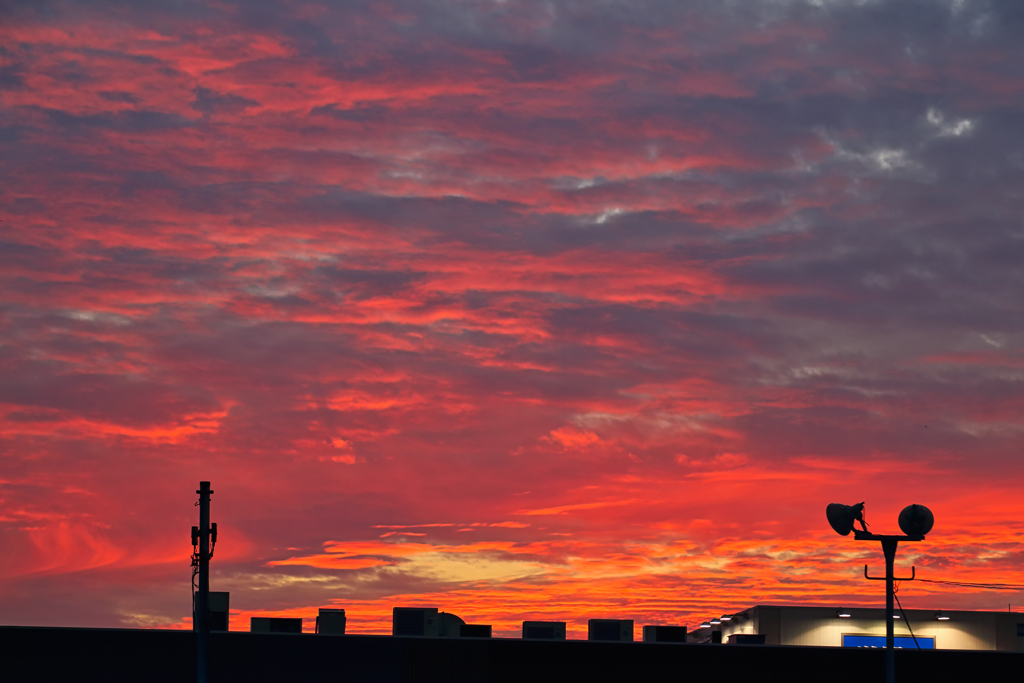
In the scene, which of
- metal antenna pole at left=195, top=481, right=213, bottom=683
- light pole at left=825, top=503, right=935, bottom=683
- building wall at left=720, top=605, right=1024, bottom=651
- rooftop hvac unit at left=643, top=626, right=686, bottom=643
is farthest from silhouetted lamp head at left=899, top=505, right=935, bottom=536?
building wall at left=720, top=605, right=1024, bottom=651

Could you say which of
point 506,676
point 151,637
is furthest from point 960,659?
point 151,637

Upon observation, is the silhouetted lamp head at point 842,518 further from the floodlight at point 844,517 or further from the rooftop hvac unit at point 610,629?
the rooftop hvac unit at point 610,629

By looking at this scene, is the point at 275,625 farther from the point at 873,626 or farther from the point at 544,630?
the point at 873,626

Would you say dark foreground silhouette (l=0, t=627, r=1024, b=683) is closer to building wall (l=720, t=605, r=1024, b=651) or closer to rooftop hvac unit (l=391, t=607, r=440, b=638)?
Answer: rooftop hvac unit (l=391, t=607, r=440, b=638)

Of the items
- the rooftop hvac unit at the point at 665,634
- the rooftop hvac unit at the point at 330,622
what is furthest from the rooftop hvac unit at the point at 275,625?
the rooftop hvac unit at the point at 665,634

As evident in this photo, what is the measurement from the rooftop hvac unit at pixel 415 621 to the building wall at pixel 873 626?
1699cm

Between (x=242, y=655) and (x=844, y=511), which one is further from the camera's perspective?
(x=242, y=655)

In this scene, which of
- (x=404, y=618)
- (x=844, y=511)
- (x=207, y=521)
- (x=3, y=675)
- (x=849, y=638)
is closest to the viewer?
(x=844, y=511)

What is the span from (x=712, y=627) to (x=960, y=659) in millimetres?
23073

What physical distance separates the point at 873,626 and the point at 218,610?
103 ft

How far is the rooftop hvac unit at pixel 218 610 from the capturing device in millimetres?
43406

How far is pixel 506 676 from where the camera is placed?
48.0 m

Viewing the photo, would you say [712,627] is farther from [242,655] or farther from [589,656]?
[242,655]

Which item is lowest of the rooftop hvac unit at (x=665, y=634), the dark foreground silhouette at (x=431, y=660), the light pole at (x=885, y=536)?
the dark foreground silhouette at (x=431, y=660)
